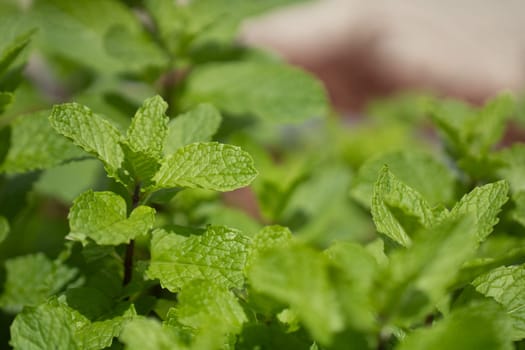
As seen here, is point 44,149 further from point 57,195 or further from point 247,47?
point 247,47

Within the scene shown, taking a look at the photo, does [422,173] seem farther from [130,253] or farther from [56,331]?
[56,331]

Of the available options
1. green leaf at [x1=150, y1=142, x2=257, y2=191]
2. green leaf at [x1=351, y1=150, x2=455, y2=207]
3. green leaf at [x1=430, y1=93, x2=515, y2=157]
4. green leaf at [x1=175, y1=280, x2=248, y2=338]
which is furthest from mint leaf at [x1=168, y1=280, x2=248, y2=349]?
green leaf at [x1=430, y1=93, x2=515, y2=157]

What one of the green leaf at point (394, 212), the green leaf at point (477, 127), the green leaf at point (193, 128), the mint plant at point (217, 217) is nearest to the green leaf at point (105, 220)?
the mint plant at point (217, 217)

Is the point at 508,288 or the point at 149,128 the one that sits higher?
the point at 149,128

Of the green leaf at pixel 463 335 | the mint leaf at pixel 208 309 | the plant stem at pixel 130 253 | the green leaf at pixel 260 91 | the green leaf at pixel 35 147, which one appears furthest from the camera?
the green leaf at pixel 260 91

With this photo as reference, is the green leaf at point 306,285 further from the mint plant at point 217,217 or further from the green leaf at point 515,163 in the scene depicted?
the green leaf at point 515,163

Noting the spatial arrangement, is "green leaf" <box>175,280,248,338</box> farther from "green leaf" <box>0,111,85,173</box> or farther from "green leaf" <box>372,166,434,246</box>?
"green leaf" <box>0,111,85,173</box>

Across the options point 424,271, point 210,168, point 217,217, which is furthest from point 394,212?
point 217,217
